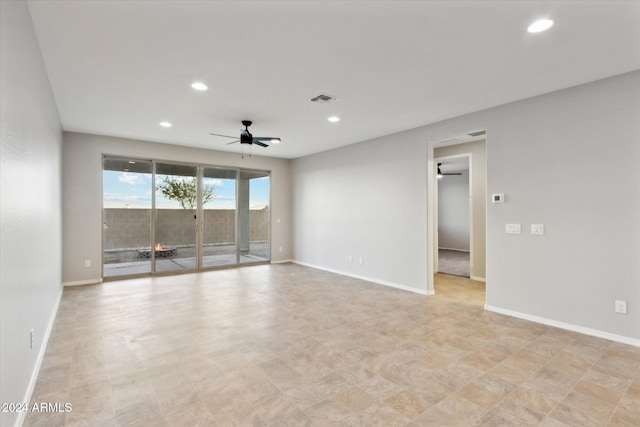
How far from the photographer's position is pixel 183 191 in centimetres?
718

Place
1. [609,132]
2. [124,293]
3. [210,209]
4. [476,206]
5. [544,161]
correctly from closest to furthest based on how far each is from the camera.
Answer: [609,132] → [544,161] → [124,293] → [476,206] → [210,209]

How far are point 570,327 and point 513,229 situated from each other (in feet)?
4.14

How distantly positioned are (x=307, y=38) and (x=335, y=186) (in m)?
4.64

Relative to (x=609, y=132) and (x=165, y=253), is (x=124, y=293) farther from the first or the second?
(x=609, y=132)

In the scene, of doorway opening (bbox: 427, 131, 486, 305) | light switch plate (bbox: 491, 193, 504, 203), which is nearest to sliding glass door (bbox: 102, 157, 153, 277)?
doorway opening (bbox: 427, 131, 486, 305)

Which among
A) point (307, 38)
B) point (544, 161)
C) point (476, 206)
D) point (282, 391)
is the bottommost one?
point (282, 391)

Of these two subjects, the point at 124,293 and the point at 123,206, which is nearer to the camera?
the point at 124,293

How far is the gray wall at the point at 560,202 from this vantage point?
331 centimetres

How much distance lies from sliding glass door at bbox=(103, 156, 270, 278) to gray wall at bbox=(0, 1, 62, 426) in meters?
3.46

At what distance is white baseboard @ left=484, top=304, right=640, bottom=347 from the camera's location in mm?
3278

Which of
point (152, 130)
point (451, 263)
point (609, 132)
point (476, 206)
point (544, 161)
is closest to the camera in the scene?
point (609, 132)

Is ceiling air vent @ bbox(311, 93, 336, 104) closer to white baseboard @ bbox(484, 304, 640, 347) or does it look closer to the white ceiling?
the white ceiling

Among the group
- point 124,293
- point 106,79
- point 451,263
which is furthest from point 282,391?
point 451,263

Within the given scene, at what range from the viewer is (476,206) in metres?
6.40
